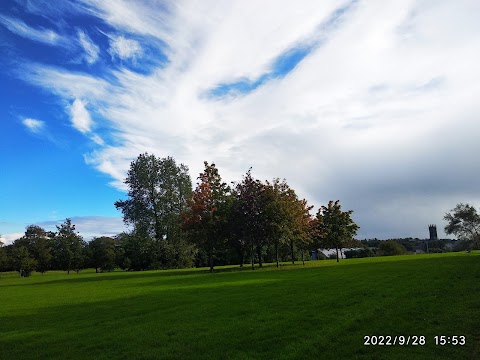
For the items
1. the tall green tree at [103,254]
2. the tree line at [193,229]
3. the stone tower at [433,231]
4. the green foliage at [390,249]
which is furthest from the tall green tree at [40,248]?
the stone tower at [433,231]

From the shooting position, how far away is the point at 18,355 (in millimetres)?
12352

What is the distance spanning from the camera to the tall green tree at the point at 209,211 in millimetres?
55500

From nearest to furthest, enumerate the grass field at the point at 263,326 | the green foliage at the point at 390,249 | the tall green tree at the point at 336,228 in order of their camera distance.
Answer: the grass field at the point at 263,326 → the tall green tree at the point at 336,228 → the green foliage at the point at 390,249

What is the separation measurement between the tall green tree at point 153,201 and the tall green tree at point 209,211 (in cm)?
2098

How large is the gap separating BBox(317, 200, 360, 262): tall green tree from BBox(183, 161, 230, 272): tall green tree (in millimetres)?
20417

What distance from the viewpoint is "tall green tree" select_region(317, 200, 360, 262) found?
6781 centimetres

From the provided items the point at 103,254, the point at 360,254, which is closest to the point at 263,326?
the point at 103,254

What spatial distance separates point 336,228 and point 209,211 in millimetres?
26322

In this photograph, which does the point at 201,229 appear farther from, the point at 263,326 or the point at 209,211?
the point at 263,326

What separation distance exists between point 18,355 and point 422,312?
47.8 ft

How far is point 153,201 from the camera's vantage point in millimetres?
79000

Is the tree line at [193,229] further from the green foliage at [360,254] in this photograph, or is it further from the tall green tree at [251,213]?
→ the green foliage at [360,254]

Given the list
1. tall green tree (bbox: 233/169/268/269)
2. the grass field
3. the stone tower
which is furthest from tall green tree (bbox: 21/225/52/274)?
the stone tower

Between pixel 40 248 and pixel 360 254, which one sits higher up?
pixel 40 248
